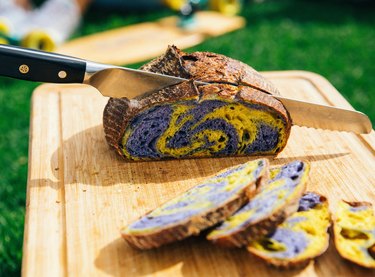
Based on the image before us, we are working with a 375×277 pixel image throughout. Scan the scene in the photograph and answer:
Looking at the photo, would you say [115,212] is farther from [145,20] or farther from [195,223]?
[145,20]

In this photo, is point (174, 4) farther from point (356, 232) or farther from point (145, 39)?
point (356, 232)

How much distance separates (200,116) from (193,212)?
979 mm

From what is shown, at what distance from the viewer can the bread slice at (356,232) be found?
2.64 m

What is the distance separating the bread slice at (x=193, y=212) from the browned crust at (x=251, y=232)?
11 cm

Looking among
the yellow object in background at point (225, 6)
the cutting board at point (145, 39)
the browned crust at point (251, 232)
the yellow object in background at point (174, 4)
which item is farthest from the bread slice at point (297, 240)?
the yellow object in background at point (225, 6)

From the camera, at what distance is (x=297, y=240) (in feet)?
8.80

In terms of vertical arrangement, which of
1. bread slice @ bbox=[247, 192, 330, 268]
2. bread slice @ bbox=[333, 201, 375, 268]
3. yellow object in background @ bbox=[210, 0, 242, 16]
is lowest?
yellow object in background @ bbox=[210, 0, 242, 16]

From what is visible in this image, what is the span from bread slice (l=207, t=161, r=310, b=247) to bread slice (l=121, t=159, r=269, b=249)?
1.8 inches

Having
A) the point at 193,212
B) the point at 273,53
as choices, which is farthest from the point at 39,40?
the point at 193,212

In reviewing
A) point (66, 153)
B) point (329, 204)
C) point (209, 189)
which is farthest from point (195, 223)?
point (66, 153)

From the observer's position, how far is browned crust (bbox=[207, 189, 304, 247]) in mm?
2625

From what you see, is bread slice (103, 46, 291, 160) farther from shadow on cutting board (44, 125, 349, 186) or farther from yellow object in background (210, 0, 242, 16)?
yellow object in background (210, 0, 242, 16)

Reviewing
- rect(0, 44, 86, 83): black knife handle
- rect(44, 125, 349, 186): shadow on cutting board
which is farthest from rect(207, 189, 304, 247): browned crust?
rect(0, 44, 86, 83): black knife handle

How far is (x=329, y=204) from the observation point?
3.12 meters
